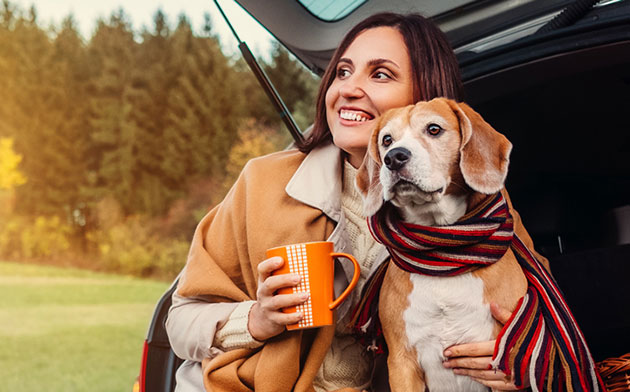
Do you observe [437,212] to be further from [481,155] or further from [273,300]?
[273,300]

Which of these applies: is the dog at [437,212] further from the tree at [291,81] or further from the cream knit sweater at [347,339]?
the tree at [291,81]

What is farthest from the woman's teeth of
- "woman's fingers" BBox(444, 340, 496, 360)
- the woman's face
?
"woman's fingers" BBox(444, 340, 496, 360)

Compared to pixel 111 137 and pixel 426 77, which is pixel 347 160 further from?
pixel 111 137

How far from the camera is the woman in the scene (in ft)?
4.54

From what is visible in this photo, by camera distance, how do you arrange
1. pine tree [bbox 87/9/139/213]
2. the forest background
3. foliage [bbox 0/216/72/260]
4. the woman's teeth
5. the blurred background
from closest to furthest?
the woman's teeth, the blurred background, foliage [bbox 0/216/72/260], the forest background, pine tree [bbox 87/9/139/213]

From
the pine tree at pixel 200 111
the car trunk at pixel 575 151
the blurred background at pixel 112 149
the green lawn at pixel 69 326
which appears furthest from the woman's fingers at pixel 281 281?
the pine tree at pixel 200 111

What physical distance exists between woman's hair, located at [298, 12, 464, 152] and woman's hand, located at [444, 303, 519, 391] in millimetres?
578

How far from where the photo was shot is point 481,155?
120 centimetres

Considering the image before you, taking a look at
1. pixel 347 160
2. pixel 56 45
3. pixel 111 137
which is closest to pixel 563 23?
pixel 347 160

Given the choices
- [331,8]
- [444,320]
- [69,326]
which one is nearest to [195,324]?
[444,320]

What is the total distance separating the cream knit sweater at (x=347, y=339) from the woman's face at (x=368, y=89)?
0.56ft

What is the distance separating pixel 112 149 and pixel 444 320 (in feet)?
46.1

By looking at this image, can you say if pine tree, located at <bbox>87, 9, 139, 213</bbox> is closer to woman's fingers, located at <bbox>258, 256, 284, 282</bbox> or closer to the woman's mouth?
the woman's mouth

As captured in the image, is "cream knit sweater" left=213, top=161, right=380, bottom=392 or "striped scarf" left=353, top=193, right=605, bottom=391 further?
"cream knit sweater" left=213, top=161, right=380, bottom=392
